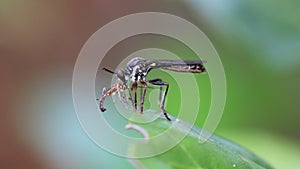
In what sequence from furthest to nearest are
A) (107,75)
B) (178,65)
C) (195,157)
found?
(107,75) < (178,65) < (195,157)

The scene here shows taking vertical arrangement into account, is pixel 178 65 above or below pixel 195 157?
above

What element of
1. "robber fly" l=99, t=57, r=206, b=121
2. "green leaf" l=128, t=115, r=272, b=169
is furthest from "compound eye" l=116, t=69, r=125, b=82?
"green leaf" l=128, t=115, r=272, b=169

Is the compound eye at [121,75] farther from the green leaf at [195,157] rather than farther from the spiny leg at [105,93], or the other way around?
the green leaf at [195,157]

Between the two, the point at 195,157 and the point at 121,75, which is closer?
the point at 195,157

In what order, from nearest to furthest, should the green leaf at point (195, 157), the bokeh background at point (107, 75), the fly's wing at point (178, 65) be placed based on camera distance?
1. the green leaf at point (195, 157)
2. the fly's wing at point (178, 65)
3. the bokeh background at point (107, 75)

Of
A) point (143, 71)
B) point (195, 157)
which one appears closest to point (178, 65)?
point (143, 71)

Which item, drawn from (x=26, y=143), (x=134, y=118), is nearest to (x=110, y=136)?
(x=134, y=118)

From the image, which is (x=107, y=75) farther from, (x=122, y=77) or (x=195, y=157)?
(x=195, y=157)

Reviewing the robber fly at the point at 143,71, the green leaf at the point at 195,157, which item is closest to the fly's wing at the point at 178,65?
the robber fly at the point at 143,71
